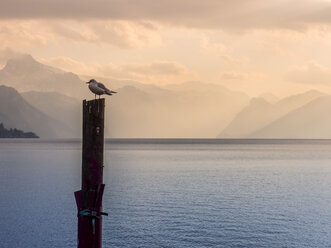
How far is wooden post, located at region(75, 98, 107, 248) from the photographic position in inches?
582

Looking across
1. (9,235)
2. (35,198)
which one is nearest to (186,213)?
(9,235)

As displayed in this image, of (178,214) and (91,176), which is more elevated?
(91,176)

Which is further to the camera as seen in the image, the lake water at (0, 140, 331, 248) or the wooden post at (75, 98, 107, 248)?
the lake water at (0, 140, 331, 248)

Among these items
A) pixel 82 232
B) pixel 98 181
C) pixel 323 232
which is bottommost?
pixel 323 232

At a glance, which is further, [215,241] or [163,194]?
[163,194]

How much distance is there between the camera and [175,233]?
44281 millimetres

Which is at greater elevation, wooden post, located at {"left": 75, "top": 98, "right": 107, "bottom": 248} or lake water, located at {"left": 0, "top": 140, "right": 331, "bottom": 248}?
wooden post, located at {"left": 75, "top": 98, "right": 107, "bottom": 248}

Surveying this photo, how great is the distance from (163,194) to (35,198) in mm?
18185

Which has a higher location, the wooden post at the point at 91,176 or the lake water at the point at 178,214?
the wooden post at the point at 91,176

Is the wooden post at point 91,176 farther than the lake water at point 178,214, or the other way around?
the lake water at point 178,214

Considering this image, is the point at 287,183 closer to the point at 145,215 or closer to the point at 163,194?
the point at 163,194

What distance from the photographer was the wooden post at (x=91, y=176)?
14.8 meters

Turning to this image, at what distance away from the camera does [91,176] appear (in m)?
14.9

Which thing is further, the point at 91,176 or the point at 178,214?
the point at 178,214
